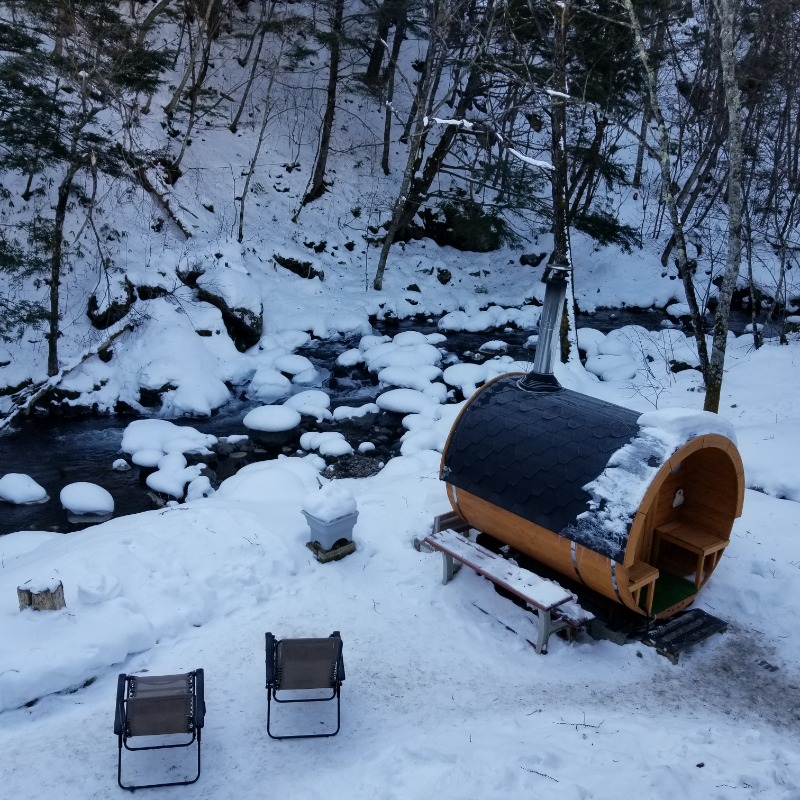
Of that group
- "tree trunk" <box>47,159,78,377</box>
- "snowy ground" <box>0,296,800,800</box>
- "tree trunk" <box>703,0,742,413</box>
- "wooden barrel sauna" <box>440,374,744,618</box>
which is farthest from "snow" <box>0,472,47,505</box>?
"tree trunk" <box>703,0,742,413</box>

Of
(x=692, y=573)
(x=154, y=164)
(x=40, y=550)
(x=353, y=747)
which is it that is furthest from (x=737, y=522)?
(x=154, y=164)

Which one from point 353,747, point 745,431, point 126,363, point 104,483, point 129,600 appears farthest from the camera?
point 126,363

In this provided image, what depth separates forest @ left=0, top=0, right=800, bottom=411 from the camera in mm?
12453

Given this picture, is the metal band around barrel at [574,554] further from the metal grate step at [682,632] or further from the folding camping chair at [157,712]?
the folding camping chair at [157,712]

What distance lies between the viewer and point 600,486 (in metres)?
5.57

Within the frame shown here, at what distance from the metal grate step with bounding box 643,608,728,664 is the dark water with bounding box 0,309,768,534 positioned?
23.2 feet

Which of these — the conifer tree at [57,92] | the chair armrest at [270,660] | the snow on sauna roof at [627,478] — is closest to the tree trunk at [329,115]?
the conifer tree at [57,92]

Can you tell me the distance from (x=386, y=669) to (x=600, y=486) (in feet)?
7.56

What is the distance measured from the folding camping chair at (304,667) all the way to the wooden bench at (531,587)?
1677 millimetres

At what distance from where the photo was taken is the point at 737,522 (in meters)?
7.61

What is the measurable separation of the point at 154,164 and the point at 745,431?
53.2ft

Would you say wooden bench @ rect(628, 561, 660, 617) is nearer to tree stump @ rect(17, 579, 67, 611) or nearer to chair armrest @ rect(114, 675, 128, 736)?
chair armrest @ rect(114, 675, 128, 736)

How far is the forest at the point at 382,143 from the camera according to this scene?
12453 millimetres

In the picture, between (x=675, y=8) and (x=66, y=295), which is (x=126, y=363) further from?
(x=675, y=8)
